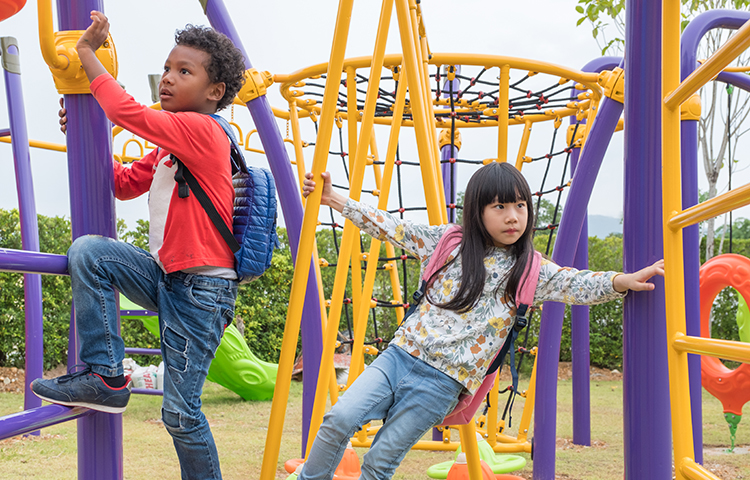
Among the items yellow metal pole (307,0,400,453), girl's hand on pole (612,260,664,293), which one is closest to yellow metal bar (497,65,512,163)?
yellow metal pole (307,0,400,453)

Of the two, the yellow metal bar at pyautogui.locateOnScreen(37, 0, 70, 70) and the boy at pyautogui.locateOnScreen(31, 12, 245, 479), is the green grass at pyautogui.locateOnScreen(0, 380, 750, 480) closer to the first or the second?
the boy at pyautogui.locateOnScreen(31, 12, 245, 479)

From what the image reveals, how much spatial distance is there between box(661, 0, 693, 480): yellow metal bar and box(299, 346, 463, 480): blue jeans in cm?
64

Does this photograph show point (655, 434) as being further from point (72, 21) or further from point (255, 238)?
point (72, 21)

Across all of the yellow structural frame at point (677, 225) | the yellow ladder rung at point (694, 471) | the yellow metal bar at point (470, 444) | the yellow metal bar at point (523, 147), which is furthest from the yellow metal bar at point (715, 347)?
the yellow metal bar at point (523, 147)

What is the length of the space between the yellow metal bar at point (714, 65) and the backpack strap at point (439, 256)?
0.78 m

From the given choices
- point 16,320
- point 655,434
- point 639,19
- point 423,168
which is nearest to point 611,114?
point 639,19

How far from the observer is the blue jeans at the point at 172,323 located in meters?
1.50

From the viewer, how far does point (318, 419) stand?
2412 mm

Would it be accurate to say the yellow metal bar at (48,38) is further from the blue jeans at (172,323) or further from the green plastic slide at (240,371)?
the green plastic slide at (240,371)

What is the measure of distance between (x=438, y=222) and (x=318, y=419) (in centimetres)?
101

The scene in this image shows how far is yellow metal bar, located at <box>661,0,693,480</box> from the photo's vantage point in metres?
1.32

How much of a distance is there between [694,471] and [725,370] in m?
3.60

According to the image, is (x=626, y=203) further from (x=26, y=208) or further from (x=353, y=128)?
(x=26, y=208)

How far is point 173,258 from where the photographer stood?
1661 millimetres
